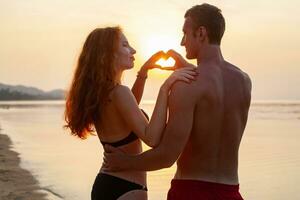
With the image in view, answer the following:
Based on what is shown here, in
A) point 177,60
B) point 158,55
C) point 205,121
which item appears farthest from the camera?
point 158,55

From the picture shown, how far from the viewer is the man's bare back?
3.21 m

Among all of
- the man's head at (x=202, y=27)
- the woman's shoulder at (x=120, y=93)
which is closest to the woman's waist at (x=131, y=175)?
the woman's shoulder at (x=120, y=93)

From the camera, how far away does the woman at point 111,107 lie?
3445mm

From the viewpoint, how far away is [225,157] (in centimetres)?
332

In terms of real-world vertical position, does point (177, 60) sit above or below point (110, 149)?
above

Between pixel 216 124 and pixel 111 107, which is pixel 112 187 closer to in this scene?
pixel 111 107

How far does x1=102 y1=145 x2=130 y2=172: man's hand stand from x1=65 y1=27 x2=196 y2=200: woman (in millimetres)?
34

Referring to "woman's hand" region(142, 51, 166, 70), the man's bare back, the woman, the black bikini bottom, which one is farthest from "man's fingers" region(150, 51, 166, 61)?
the black bikini bottom

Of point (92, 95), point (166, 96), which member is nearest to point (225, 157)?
point (166, 96)

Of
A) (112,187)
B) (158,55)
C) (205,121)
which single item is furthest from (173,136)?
(158,55)

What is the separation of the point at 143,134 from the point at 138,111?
141 millimetres

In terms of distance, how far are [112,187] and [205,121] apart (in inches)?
29.1

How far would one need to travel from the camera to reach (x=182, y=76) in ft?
10.7

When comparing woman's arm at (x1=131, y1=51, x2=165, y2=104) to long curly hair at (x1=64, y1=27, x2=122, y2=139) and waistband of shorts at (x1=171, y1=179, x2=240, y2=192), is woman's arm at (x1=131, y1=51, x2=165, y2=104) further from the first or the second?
waistband of shorts at (x1=171, y1=179, x2=240, y2=192)
